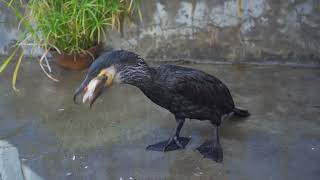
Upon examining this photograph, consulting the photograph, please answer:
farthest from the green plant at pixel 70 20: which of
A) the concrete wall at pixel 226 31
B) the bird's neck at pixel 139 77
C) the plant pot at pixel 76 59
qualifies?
the bird's neck at pixel 139 77

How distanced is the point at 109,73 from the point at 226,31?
2.52 meters

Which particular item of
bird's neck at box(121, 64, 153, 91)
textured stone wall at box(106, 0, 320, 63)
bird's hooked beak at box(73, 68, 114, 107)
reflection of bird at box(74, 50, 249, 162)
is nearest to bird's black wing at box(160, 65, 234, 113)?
reflection of bird at box(74, 50, 249, 162)

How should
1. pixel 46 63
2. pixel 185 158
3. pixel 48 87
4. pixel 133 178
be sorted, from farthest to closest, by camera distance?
pixel 46 63, pixel 48 87, pixel 185 158, pixel 133 178

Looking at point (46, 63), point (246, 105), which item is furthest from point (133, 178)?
point (46, 63)

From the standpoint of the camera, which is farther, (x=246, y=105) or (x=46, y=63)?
(x=46, y=63)

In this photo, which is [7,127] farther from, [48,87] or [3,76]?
[3,76]

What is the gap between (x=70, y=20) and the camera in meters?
5.32

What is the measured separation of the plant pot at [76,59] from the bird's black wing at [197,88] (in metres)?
1.94

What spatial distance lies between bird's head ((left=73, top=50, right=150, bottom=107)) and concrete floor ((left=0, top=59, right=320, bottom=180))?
2.24 ft

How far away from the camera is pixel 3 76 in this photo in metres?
5.49

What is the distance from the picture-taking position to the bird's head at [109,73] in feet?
10.6

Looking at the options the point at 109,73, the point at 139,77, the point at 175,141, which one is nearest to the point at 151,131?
the point at 175,141

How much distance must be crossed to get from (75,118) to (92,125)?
21 centimetres

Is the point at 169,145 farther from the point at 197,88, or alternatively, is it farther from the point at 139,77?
the point at 139,77
